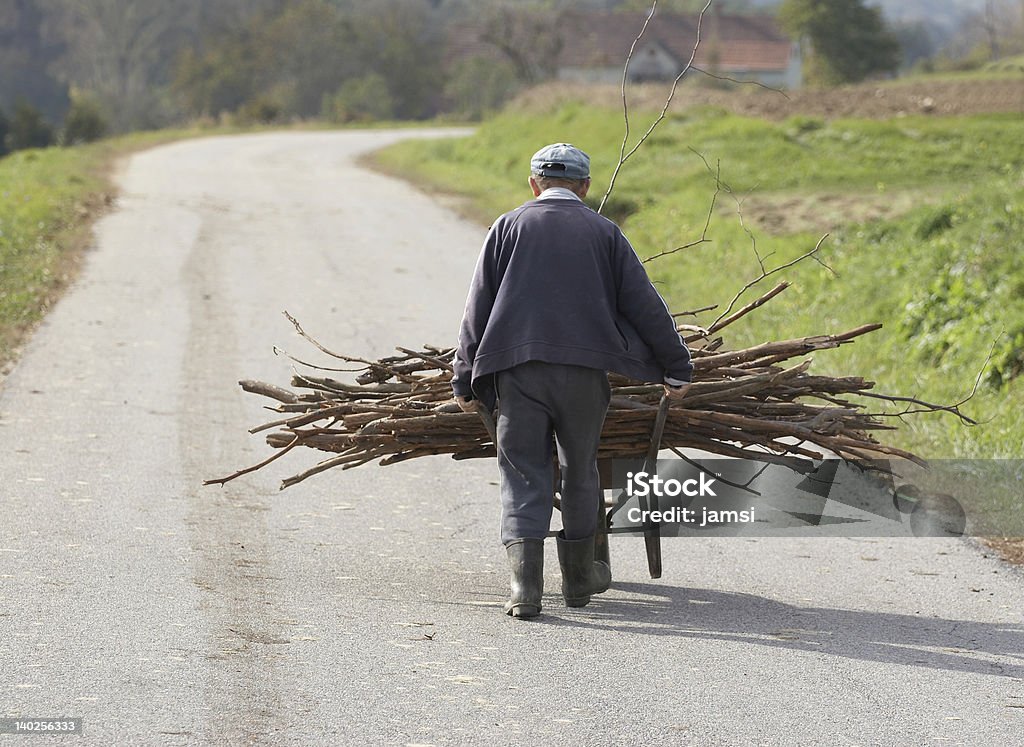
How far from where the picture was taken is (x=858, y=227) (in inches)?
577

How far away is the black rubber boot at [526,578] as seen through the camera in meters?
5.39

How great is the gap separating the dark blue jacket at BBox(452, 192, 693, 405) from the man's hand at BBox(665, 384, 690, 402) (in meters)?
0.04

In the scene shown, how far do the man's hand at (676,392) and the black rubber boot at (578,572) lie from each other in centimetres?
65

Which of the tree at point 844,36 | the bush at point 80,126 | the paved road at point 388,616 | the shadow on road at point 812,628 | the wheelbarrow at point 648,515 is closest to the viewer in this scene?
the paved road at point 388,616

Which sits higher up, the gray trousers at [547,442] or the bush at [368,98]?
the bush at [368,98]

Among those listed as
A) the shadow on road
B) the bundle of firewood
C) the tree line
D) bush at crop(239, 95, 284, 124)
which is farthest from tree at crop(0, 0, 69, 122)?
the shadow on road

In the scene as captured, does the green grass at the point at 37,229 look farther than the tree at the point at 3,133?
No

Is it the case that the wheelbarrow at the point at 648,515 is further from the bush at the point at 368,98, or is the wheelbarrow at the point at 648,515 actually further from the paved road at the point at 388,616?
the bush at the point at 368,98

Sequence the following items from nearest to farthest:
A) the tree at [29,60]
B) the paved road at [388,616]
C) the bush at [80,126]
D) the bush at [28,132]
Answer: the paved road at [388,616], the bush at [80,126], the bush at [28,132], the tree at [29,60]

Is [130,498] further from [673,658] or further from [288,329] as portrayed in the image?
[288,329]

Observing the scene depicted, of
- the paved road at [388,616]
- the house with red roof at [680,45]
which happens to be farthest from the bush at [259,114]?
the paved road at [388,616]

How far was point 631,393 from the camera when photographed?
5801 millimetres

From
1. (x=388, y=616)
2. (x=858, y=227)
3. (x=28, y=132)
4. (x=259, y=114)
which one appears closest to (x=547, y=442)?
(x=388, y=616)

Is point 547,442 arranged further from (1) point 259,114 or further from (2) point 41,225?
(1) point 259,114
